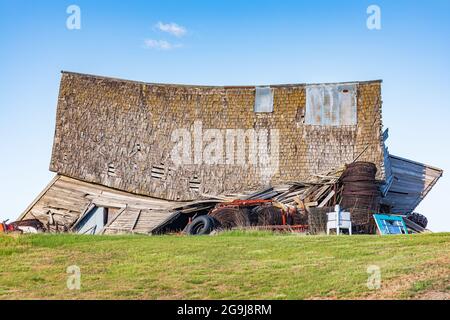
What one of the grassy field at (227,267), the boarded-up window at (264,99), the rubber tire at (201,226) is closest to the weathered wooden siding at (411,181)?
the boarded-up window at (264,99)

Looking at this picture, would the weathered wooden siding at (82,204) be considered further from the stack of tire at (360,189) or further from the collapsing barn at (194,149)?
the stack of tire at (360,189)

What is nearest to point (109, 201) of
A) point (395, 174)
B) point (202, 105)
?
point (202, 105)

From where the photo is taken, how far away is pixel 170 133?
115 feet

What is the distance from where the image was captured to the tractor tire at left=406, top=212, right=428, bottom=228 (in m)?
34.7

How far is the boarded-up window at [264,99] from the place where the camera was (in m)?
35.1

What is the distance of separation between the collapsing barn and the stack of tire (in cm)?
299

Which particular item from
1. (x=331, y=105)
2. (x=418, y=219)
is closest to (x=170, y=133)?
(x=331, y=105)

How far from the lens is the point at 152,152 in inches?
1378

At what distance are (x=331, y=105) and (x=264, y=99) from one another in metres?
3.09

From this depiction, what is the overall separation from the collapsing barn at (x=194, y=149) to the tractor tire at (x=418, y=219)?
479 mm
